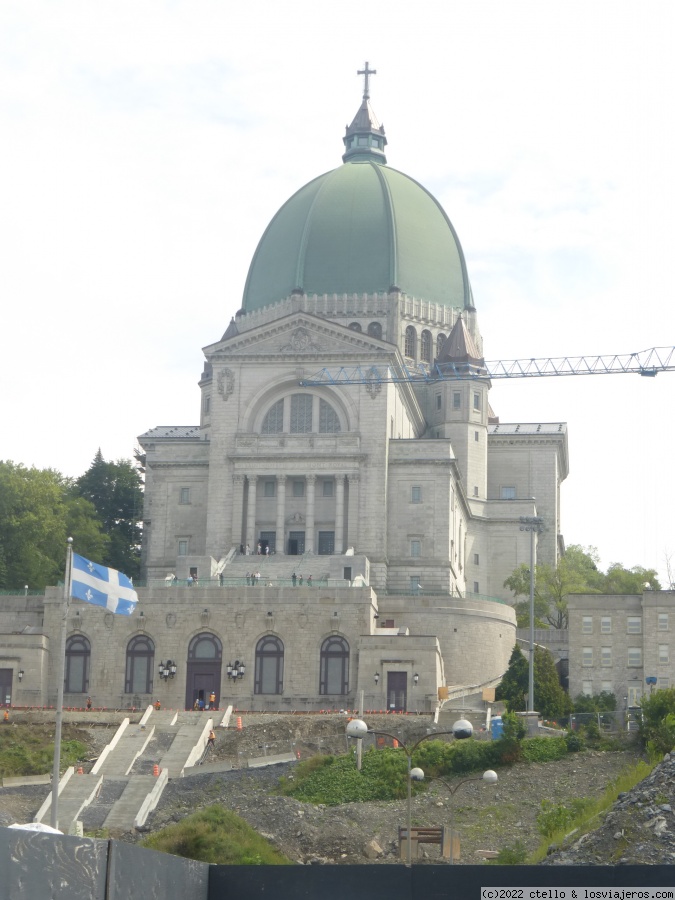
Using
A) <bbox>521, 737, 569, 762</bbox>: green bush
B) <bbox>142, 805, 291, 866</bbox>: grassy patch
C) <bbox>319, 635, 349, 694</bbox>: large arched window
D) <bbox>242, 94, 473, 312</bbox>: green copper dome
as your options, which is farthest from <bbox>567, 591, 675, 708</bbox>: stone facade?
<bbox>242, 94, 473, 312</bbox>: green copper dome

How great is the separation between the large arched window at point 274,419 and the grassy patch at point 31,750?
114ft

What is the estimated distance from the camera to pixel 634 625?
85000mm

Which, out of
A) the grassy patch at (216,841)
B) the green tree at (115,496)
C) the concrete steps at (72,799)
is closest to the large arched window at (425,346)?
the green tree at (115,496)

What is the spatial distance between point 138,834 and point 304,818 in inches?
→ 236

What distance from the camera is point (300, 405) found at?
102250 mm

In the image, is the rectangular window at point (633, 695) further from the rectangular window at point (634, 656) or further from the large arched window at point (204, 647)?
the large arched window at point (204, 647)

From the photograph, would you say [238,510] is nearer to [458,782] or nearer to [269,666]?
[269,666]

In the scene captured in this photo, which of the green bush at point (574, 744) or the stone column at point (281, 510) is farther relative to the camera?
the stone column at point (281, 510)

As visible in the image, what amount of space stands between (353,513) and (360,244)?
28882 mm

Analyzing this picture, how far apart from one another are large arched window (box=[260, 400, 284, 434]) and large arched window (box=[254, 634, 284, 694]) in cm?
2123

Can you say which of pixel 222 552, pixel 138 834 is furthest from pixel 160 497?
pixel 138 834

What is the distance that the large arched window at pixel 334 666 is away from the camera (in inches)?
3275

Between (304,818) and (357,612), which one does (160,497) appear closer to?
(357,612)

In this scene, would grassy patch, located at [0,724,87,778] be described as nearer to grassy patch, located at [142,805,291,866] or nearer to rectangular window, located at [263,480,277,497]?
grassy patch, located at [142,805,291,866]
